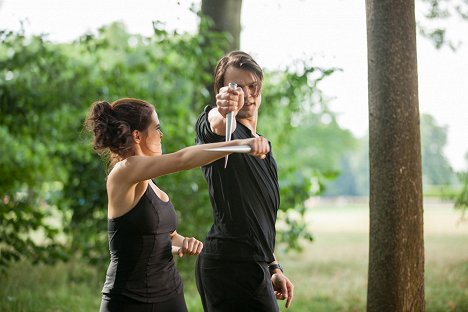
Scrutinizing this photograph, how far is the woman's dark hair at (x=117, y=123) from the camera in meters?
3.09

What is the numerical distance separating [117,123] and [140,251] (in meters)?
0.60

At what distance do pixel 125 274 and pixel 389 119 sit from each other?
2452 millimetres

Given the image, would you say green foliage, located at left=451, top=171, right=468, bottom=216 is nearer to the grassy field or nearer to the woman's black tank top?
the grassy field

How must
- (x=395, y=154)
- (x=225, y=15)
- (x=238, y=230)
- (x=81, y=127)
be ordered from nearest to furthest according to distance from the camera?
(x=238, y=230) < (x=395, y=154) < (x=225, y=15) < (x=81, y=127)

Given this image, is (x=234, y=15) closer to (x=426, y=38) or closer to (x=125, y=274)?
(x=426, y=38)

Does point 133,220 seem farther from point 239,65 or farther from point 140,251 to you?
point 239,65

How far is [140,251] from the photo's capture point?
3102 millimetres

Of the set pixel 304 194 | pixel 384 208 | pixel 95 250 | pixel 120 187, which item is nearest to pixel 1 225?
pixel 95 250

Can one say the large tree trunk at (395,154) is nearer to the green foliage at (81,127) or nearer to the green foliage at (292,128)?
the green foliage at (292,128)

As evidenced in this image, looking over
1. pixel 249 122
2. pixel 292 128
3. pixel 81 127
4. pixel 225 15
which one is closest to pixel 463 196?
pixel 292 128

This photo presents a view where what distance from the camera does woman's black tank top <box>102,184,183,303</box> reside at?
10.1 feet

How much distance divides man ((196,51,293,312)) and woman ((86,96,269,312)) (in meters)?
0.21

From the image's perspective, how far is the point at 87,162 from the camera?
8578mm

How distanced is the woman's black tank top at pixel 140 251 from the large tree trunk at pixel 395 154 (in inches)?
85.3
